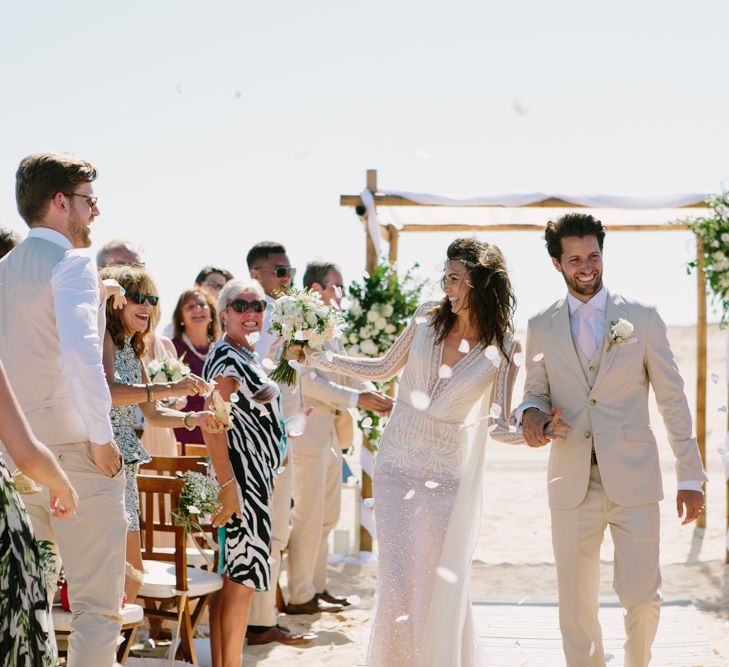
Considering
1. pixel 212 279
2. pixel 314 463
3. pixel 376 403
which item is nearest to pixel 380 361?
pixel 376 403

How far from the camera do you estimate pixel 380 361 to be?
17.7ft

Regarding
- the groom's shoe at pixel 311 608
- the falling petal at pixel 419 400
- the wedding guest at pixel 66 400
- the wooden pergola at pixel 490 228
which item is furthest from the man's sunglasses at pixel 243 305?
the wooden pergola at pixel 490 228

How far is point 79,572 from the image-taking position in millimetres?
3945

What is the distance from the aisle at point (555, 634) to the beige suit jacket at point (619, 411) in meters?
1.55

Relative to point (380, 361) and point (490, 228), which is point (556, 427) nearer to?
point (380, 361)

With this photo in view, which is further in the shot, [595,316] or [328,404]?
[328,404]

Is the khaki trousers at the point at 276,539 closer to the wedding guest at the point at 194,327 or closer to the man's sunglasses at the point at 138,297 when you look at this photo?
the wedding guest at the point at 194,327

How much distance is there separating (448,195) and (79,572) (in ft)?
20.2

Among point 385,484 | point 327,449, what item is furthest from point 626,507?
point 327,449

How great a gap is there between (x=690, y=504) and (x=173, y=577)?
2647 mm

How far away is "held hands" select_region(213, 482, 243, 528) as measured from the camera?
203 inches

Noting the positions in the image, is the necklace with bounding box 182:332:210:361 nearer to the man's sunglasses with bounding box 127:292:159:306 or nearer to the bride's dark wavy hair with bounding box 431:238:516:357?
the man's sunglasses with bounding box 127:292:159:306

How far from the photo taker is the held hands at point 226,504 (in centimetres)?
516

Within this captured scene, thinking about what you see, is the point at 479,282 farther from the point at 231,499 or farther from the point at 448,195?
the point at 448,195
